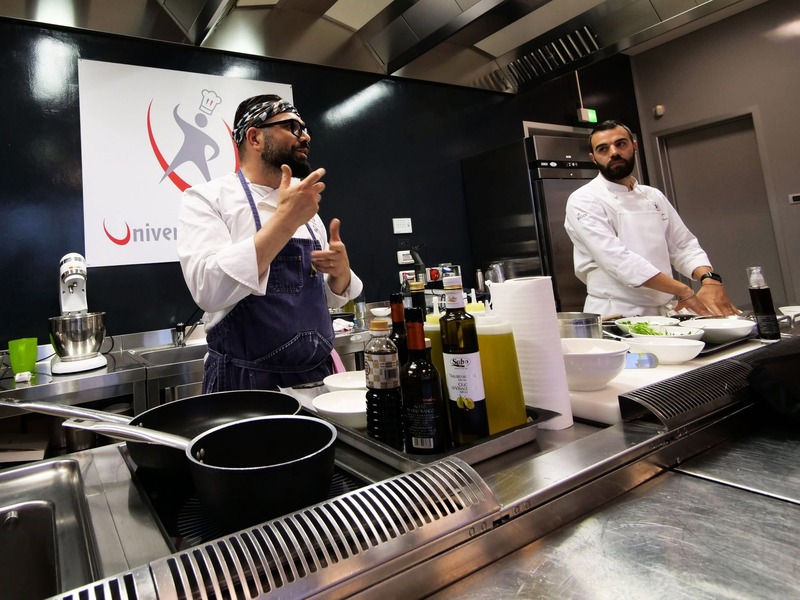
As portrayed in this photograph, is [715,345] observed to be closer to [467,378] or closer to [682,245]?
[467,378]

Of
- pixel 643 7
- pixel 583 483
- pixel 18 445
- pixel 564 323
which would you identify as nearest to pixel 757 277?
pixel 564 323

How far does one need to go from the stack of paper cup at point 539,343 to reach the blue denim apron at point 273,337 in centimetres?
79

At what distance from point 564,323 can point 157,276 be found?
2.22 metres

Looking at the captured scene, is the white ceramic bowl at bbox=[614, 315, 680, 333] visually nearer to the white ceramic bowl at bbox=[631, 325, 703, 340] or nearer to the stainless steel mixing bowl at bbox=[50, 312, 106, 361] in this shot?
the white ceramic bowl at bbox=[631, 325, 703, 340]

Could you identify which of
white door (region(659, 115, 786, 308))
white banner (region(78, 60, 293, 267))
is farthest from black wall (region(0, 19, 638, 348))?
white door (region(659, 115, 786, 308))

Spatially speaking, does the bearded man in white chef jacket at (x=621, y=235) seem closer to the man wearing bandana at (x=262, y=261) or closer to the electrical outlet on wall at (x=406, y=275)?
the electrical outlet on wall at (x=406, y=275)

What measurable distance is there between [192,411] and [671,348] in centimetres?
102

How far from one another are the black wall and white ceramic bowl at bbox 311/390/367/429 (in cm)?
197

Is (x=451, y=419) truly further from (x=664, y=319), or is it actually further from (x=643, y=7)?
(x=643, y=7)

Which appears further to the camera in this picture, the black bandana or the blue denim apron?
the black bandana

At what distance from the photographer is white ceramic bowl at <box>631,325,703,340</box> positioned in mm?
1138

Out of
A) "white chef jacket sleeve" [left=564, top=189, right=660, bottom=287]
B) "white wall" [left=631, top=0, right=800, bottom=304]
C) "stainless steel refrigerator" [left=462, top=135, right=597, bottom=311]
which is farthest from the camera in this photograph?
"white wall" [left=631, top=0, right=800, bottom=304]

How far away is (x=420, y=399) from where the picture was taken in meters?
0.58

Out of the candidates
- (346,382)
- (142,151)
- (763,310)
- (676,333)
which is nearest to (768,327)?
(763,310)
